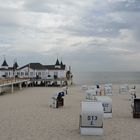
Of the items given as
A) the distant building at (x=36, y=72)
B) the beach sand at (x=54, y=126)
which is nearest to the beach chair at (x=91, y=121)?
the beach sand at (x=54, y=126)

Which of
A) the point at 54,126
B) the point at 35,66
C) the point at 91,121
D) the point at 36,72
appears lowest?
the point at 54,126

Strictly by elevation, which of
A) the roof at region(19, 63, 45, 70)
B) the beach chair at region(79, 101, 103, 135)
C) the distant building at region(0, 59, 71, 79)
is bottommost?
the beach chair at region(79, 101, 103, 135)

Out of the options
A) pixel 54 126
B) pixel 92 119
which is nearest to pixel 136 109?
pixel 54 126

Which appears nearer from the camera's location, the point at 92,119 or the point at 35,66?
the point at 92,119

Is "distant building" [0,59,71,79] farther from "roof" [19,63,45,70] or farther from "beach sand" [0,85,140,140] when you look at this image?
"beach sand" [0,85,140,140]

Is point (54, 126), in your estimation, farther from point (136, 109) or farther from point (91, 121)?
point (136, 109)

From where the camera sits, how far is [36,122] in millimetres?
18828

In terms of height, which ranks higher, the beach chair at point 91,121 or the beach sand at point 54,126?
the beach chair at point 91,121

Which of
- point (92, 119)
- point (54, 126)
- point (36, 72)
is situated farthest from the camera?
point (36, 72)

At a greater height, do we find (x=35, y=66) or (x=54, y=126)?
(x=35, y=66)

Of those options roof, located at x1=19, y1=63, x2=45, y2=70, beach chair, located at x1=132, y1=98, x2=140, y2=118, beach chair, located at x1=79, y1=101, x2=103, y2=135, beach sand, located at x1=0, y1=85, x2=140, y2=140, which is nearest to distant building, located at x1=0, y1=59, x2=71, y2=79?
roof, located at x1=19, y1=63, x2=45, y2=70

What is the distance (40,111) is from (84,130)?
8402 millimetres

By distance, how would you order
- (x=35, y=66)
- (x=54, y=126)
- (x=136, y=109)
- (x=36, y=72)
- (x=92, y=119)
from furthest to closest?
(x=35, y=66), (x=36, y=72), (x=136, y=109), (x=54, y=126), (x=92, y=119)

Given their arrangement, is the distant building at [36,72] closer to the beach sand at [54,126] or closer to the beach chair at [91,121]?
the beach sand at [54,126]
